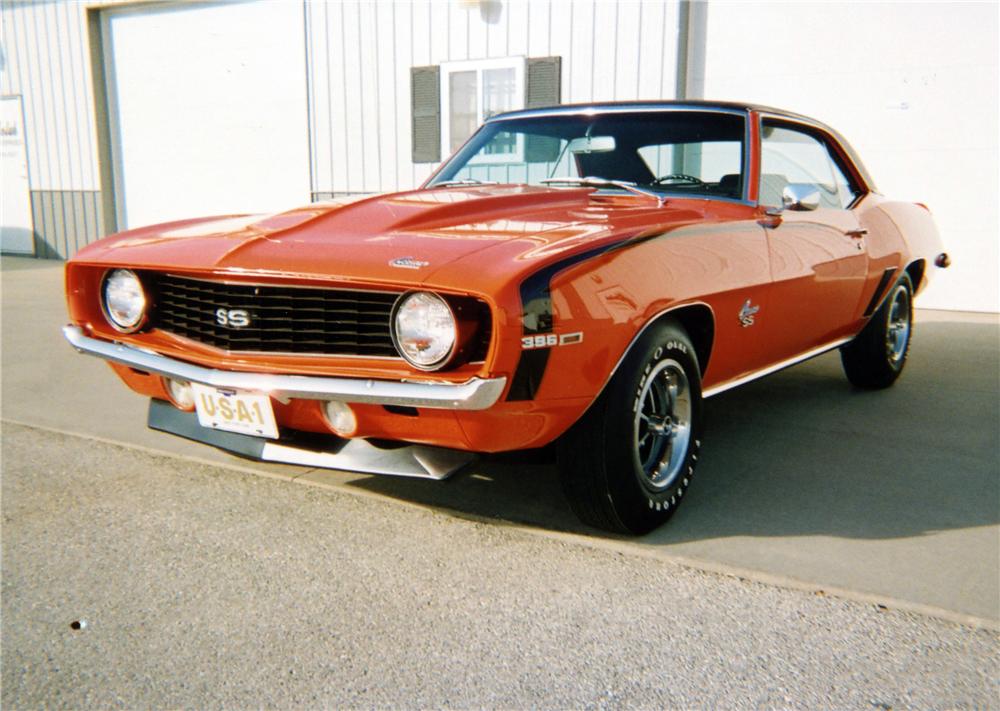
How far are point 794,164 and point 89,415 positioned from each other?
11.1 ft

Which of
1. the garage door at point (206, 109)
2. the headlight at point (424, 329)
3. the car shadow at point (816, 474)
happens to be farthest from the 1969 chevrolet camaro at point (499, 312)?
the garage door at point (206, 109)

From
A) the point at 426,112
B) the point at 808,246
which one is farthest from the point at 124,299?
the point at 426,112

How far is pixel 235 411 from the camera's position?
254 centimetres

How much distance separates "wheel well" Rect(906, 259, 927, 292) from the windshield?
1.95m

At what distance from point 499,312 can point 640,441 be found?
864mm

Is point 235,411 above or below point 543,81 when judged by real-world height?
below

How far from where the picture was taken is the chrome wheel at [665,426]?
278cm

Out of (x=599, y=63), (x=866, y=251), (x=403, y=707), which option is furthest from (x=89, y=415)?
(x=599, y=63)

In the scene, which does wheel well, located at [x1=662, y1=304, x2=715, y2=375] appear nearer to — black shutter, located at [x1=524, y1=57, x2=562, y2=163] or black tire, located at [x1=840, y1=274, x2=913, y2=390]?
black tire, located at [x1=840, y1=274, x2=913, y2=390]

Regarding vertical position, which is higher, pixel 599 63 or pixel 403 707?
pixel 599 63

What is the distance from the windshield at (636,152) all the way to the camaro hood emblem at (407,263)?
4.69 ft

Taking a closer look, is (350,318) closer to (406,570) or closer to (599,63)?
(406,570)

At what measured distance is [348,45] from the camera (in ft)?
32.1

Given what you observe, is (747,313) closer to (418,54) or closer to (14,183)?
(418,54)
